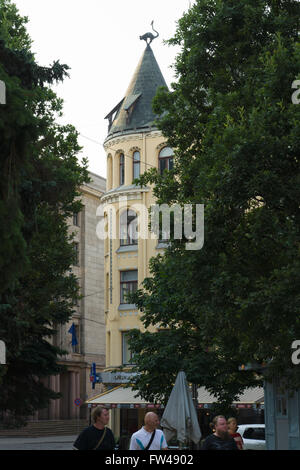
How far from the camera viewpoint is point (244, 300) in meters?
16.5

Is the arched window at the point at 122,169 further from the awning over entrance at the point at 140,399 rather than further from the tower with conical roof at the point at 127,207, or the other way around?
the awning over entrance at the point at 140,399

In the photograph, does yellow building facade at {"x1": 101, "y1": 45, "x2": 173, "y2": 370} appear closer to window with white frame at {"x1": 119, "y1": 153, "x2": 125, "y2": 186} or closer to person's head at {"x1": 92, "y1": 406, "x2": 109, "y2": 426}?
window with white frame at {"x1": 119, "y1": 153, "x2": 125, "y2": 186}

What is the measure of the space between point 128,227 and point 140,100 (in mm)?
7745

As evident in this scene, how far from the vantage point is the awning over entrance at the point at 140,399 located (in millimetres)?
35875

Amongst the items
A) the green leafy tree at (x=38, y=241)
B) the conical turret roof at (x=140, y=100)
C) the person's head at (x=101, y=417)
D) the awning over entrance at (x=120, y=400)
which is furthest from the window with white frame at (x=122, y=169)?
the person's head at (x=101, y=417)

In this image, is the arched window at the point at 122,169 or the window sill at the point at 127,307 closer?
the window sill at the point at 127,307

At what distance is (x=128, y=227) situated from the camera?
4638 centimetres

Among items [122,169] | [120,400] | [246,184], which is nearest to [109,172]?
[122,169]

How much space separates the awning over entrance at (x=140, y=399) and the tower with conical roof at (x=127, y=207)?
9.87ft

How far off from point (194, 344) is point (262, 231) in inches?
456

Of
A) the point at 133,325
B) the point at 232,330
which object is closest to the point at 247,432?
the point at 232,330

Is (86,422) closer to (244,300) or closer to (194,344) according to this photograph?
(194,344)

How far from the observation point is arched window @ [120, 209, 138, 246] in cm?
4625

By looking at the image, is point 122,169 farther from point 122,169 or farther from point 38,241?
point 38,241
